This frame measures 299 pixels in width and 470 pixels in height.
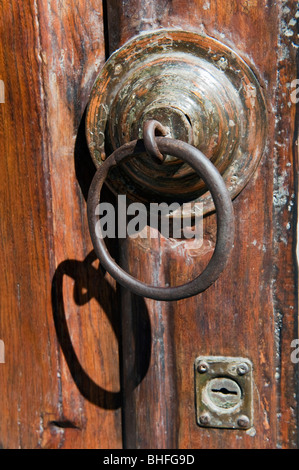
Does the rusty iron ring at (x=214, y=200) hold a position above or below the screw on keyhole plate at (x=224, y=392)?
above

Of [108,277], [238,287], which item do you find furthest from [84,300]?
[238,287]

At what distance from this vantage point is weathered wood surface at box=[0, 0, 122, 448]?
666 mm

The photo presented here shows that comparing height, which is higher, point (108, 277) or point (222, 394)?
point (108, 277)

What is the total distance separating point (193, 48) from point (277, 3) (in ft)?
0.33

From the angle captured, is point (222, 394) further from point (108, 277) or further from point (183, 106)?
point (183, 106)

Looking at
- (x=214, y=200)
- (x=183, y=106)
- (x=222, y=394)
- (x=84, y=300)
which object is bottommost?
(x=222, y=394)

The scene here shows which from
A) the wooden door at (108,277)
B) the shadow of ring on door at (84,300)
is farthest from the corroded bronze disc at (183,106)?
the shadow of ring on door at (84,300)

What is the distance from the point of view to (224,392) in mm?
684

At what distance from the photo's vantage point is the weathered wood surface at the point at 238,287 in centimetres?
60

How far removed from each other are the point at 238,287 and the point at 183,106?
227 mm

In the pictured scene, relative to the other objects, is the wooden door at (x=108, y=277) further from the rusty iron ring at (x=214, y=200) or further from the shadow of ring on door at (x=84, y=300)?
the rusty iron ring at (x=214, y=200)

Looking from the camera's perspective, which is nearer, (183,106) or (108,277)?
(183,106)

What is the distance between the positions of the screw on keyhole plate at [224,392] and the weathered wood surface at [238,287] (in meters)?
0.01

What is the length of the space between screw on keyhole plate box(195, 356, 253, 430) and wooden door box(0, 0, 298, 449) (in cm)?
1
